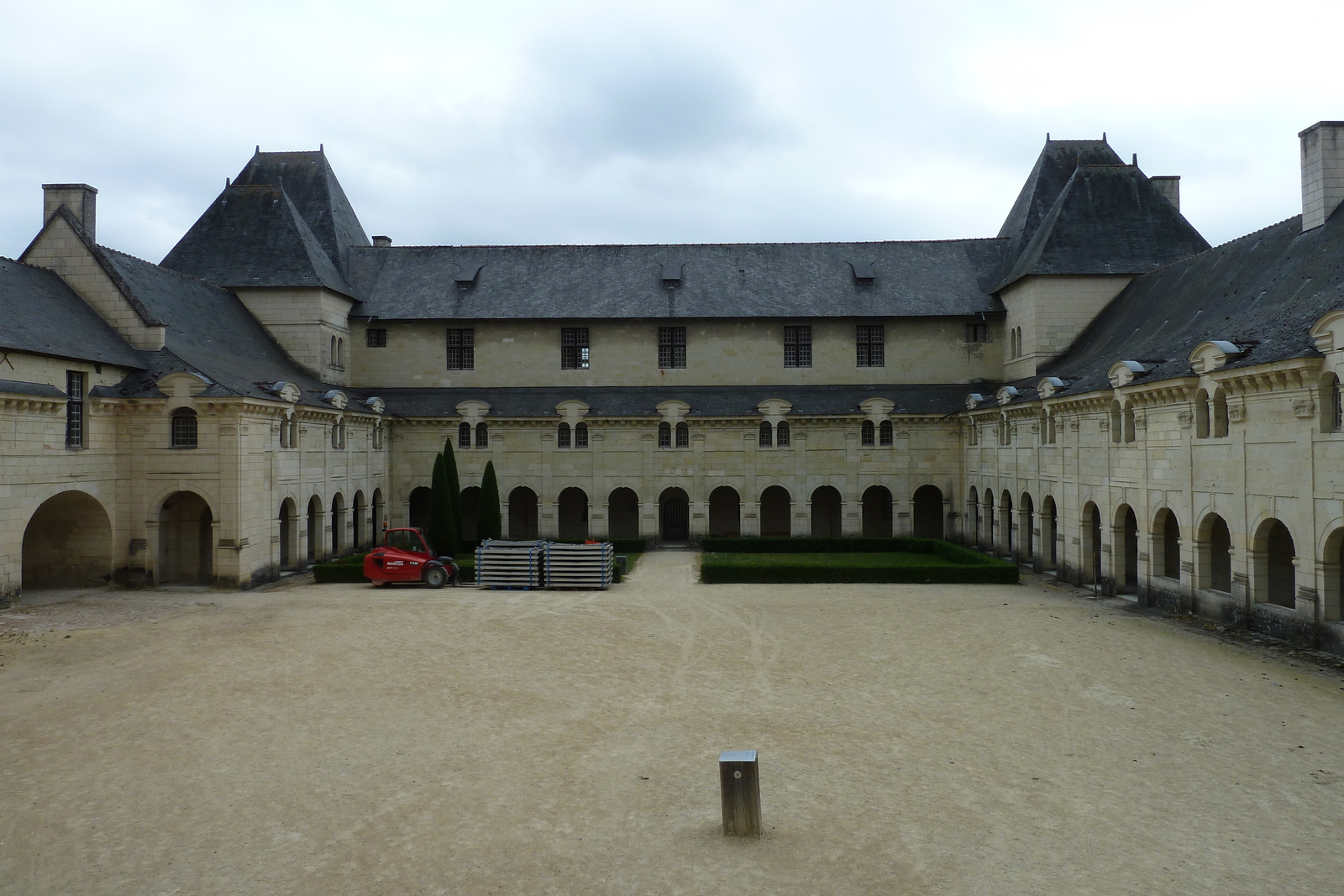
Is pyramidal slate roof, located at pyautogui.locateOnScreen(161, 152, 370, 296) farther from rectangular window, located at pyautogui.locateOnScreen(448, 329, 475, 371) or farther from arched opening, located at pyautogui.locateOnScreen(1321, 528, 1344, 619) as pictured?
arched opening, located at pyautogui.locateOnScreen(1321, 528, 1344, 619)

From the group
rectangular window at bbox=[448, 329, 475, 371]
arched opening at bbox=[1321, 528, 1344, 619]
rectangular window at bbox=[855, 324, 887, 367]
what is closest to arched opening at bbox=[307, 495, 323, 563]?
rectangular window at bbox=[448, 329, 475, 371]

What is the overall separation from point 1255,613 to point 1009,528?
1462 centimetres

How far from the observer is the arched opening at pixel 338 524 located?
1368 inches

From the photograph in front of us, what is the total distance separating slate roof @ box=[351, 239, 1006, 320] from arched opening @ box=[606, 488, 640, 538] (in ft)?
31.1

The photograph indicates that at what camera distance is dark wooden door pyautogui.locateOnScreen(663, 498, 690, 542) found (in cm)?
4281

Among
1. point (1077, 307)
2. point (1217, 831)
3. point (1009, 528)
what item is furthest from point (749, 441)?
point (1217, 831)

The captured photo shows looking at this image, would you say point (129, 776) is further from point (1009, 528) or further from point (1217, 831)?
point (1009, 528)

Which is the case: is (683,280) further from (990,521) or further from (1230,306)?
(1230,306)

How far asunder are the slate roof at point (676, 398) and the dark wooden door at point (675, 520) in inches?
233

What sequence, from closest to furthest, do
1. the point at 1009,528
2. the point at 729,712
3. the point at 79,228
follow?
the point at 729,712
the point at 79,228
the point at 1009,528

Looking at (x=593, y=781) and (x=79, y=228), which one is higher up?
(x=79, y=228)

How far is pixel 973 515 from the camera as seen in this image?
38344 mm

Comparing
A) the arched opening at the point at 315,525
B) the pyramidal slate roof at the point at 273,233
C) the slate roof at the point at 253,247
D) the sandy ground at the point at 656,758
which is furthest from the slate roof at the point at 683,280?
the sandy ground at the point at 656,758

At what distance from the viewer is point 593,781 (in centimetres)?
1147
